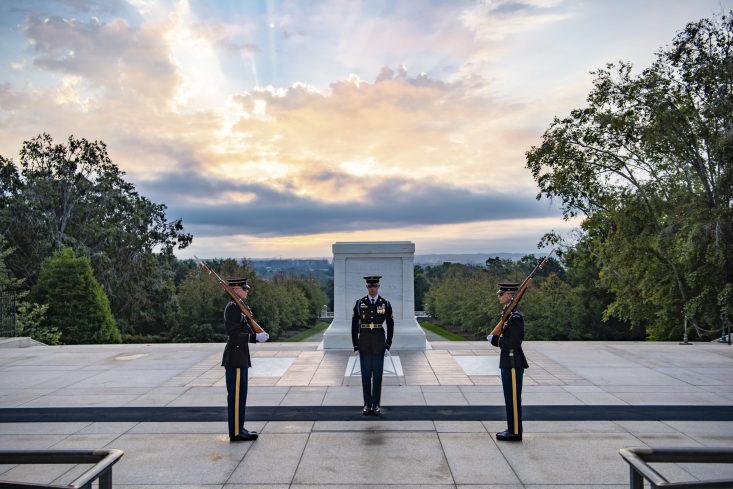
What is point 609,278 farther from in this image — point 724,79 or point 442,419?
point 442,419

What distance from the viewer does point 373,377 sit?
22.4ft

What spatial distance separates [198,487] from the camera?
15.3 ft

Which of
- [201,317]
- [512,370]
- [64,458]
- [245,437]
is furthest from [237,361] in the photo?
[201,317]

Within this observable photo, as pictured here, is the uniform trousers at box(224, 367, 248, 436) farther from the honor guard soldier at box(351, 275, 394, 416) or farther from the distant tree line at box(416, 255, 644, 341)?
the distant tree line at box(416, 255, 644, 341)

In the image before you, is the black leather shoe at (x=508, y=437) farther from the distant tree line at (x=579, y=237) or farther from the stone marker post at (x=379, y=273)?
the distant tree line at (x=579, y=237)

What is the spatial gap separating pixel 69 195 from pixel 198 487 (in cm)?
3394

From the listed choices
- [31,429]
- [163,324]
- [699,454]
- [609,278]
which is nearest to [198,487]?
[31,429]

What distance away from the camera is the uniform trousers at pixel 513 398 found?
5.69 meters

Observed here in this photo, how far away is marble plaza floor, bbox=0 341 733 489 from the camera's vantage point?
494 cm

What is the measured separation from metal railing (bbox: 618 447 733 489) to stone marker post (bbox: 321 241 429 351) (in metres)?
8.68

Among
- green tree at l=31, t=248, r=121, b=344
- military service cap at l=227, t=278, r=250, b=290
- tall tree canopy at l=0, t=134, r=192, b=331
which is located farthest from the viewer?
tall tree canopy at l=0, t=134, r=192, b=331

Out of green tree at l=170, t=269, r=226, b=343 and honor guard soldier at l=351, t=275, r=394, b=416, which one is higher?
honor guard soldier at l=351, t=275, r=394, b=416

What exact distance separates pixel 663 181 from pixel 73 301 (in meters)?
24.5

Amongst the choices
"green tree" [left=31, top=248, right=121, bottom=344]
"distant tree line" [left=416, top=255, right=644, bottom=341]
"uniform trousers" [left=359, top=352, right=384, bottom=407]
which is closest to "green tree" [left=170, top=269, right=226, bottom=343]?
"green tree" [left=31, top=248, right=121, bottom=344]
